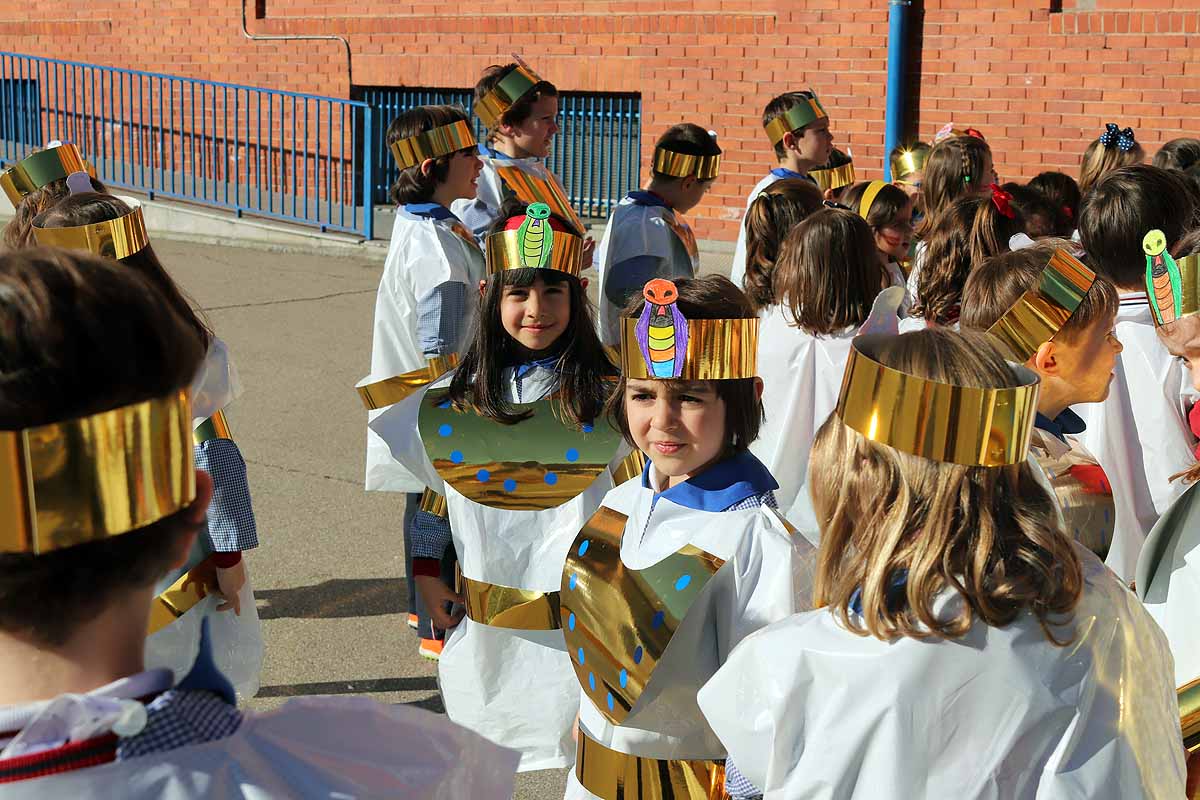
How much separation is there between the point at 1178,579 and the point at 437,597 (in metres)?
1.98

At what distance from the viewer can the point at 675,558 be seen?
8.50ft

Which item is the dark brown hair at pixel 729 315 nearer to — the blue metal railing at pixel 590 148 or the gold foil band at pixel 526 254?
the gold foil band at pixel 526 254

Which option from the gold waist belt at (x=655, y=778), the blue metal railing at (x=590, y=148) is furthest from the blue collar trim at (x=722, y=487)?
the blue metal railing at (x=590, y=148)

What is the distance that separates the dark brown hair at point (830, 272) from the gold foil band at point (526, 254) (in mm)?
692

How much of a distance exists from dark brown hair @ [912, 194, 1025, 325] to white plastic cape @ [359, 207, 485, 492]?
156 centimetres

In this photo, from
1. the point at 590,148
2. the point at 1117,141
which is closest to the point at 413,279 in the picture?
the point at 1117,141

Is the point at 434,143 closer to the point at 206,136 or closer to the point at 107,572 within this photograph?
the point at 107,572

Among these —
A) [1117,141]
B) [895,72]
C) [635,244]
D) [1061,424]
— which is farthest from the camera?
[895,72]

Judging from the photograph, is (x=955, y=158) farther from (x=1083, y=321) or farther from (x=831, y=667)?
(x=831, y=667)

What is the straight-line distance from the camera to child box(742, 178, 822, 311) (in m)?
5.06

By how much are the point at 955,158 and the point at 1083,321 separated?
3.08 m

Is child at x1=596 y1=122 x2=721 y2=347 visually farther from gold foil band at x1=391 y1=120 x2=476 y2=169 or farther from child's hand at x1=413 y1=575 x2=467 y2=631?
child's hand at x1=413 y1=575 x2=467 y2=631

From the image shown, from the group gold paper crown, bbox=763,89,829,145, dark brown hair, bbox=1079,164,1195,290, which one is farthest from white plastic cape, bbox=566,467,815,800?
gold paper crown, bbox=763,89,829,145

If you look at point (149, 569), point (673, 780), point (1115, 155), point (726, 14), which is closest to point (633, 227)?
point (1115, 155)
